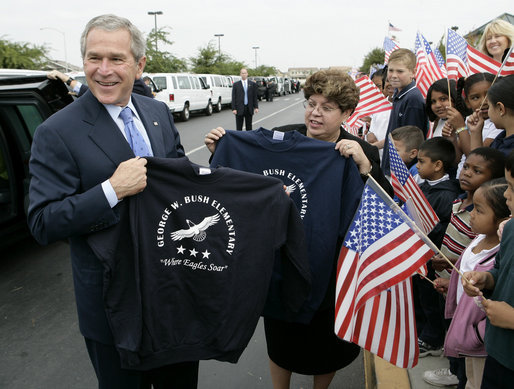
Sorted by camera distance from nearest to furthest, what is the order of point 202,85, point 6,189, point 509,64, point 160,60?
1. point 509,64
2. point 6,189
3. point 202,85
4. point 160,60

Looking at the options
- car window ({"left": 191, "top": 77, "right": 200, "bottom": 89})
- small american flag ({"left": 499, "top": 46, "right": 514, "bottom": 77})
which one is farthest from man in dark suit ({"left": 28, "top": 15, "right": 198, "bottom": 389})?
car window ({"left": 191, "top": 77, "right": 200, "bottom": 89})

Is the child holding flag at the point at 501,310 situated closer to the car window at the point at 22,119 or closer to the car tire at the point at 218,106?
the car window at the point at 22,119

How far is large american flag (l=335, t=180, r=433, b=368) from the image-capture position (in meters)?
2.16

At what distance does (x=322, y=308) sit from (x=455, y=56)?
3.27 metres

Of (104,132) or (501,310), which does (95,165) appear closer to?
(104,132)

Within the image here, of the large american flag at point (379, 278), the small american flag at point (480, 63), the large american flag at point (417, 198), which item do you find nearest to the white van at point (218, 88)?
the small american flag at point (480, 63)

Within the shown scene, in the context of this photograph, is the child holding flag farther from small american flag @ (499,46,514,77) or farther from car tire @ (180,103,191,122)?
car tire @ (180,103,191,122)

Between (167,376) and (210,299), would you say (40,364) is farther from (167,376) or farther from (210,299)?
(210,299)

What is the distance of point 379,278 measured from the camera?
2.23 meters

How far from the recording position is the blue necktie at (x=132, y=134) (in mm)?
2100

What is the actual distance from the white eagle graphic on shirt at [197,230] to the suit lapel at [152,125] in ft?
1.43

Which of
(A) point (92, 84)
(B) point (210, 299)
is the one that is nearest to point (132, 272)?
(B) point (210, 299)

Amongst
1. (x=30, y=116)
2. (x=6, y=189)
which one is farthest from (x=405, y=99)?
(x=6, y=189)

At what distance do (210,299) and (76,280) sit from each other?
0.62 meters
